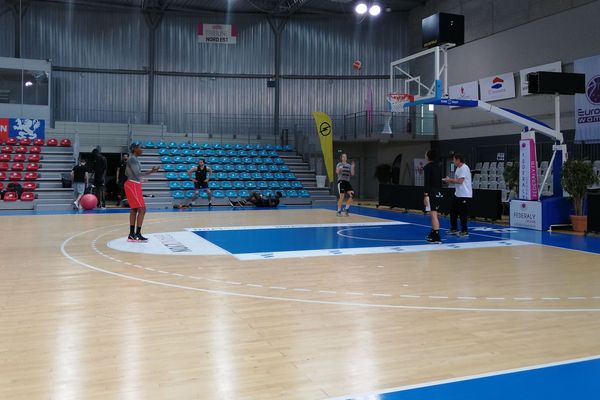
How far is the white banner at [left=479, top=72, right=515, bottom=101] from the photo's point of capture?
62.6ft

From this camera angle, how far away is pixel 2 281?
600cm

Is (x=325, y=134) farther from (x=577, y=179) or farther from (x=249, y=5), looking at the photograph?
(x=577, y=179)

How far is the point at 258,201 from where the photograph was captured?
62.5 feet

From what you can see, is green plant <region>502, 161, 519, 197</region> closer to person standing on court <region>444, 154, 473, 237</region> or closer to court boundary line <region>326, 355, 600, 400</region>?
person standing on court <region>444, 154, 473, 237</region>

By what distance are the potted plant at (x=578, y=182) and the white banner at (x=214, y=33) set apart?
18193 mm

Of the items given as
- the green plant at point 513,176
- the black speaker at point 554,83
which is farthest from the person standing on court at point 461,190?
the green plant at point 513,176

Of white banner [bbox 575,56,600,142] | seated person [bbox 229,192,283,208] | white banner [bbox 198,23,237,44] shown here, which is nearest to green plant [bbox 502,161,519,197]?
white banner [bbox 575,56,600,142]

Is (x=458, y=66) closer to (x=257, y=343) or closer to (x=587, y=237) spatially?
(x=587, y=237)

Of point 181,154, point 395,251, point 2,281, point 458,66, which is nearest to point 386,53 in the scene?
point 458,66

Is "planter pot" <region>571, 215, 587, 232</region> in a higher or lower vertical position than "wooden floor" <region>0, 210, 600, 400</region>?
higher

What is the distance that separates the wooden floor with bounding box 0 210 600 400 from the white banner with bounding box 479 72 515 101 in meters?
12.5

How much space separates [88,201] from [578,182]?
13222 millimetres

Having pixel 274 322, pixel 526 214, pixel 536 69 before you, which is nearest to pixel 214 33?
pixel 536 69

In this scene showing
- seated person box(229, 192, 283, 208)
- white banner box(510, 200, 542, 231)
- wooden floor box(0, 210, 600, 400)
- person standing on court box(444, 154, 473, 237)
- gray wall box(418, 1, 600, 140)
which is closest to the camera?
wooden floor box(0, 210, 600, 400)
